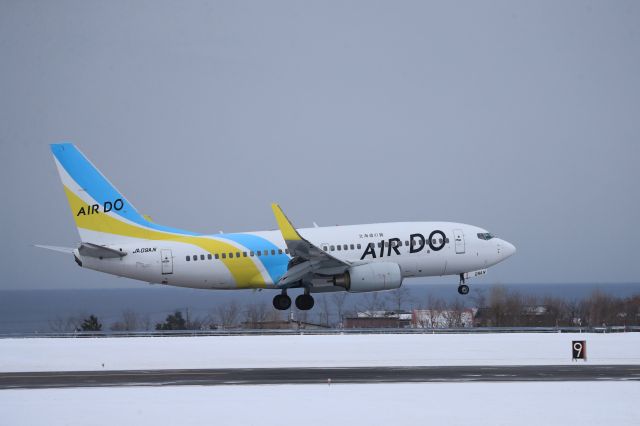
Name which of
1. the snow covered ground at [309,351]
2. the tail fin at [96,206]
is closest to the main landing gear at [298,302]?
the snow covered ground at [309,351]

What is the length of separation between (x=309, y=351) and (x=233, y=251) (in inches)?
367

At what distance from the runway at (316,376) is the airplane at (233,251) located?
1379 centimetres

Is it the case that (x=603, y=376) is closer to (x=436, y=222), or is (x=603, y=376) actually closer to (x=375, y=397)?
(x=375, y=397)

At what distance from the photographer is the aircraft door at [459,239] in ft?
173

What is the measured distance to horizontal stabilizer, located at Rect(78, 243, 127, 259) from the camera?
161 ft

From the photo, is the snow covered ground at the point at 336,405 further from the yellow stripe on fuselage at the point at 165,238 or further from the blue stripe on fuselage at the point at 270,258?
the blue stripe on fuselage at the point at 270,258

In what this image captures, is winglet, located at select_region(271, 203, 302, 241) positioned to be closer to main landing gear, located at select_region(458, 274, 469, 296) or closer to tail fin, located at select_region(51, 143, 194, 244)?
tail fin, located at select_region(51, 143, 194, 244)

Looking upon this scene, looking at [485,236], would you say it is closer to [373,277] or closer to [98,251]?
[373,277]

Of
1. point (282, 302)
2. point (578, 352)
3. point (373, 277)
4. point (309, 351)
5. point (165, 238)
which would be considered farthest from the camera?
point (282, 302)

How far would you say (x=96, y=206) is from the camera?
50.9 metres

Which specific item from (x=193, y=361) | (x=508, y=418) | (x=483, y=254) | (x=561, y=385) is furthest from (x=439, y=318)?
(x=508, y=418)

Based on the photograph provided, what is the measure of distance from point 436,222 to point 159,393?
85.8 ft

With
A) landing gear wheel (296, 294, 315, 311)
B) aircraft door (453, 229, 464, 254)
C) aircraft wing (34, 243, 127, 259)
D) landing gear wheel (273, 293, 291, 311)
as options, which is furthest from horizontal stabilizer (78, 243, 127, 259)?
aircraft door (453, 229, 464, 254)

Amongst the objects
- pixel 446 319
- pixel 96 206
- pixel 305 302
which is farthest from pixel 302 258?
pixel 446 319
